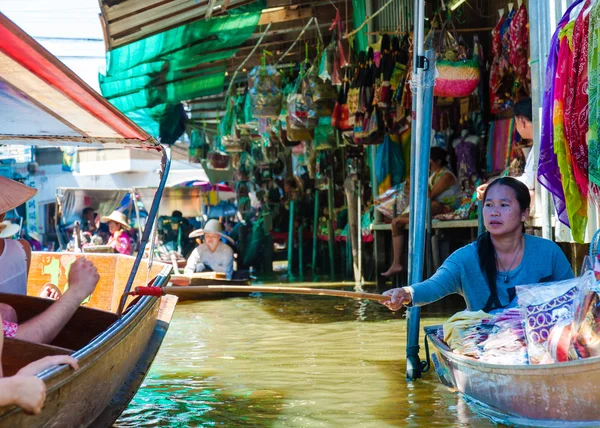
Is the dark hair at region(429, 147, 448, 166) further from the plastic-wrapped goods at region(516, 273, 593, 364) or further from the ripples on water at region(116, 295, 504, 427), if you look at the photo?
the plastic-wrapped goods at region(516, 273, 593, 364)

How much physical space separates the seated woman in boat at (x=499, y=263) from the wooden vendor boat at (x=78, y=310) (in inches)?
55.0

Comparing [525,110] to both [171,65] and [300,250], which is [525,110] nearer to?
[171,65]

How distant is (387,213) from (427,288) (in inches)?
227

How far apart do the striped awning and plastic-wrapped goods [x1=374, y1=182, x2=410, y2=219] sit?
15.1 feet

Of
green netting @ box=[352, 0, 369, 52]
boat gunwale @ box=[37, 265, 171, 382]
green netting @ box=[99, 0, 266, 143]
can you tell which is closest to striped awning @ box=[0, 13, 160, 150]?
boat gunwale @ box=[37, 265, 171, 382]

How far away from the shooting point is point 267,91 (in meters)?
12.4

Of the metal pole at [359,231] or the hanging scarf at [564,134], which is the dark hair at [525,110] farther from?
the metal pole at [359,231]

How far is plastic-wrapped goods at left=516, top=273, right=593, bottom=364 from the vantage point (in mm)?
3875

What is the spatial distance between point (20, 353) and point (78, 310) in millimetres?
1488

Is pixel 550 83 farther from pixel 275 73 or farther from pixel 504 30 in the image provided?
pixel 275 73

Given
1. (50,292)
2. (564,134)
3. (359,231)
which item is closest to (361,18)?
(359,231)

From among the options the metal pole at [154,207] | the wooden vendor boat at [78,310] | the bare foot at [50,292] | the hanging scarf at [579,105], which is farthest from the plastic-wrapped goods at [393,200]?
the hanging scarf at [579,105]

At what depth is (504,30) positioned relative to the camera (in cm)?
782

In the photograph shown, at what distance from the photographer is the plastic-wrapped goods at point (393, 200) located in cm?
996
